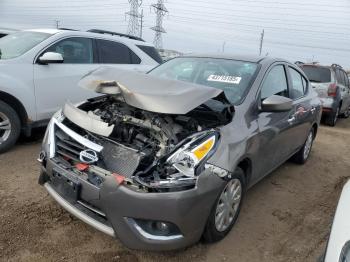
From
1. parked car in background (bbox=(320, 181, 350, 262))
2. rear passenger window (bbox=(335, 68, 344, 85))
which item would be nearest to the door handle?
parked car in background (bbox=(320, 181, 350, 262))

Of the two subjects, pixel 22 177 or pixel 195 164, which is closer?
pixel 195 164

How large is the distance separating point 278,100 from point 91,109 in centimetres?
188

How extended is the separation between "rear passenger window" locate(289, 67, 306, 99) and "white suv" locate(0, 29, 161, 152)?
9.71 feet

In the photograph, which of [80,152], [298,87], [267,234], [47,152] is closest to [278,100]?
[267,234]

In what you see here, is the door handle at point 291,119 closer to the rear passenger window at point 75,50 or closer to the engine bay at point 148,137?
the engine bay at point 148,137

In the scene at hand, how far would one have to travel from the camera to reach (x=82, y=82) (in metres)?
3.69

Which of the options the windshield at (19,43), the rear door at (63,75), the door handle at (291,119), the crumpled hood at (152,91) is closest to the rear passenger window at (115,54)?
the rear door at (63,75)

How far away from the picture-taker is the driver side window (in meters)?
4.06

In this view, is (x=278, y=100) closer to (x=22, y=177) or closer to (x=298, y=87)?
(x=298, y=87)

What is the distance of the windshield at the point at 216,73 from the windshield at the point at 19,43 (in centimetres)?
199

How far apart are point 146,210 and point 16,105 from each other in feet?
10.5

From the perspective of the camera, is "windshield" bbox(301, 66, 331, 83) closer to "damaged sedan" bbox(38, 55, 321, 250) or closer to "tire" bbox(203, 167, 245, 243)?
"damaged sedan" bbox(38, 55, 321, 250)

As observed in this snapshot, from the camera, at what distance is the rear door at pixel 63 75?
205 inches

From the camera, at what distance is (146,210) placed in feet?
8.67
